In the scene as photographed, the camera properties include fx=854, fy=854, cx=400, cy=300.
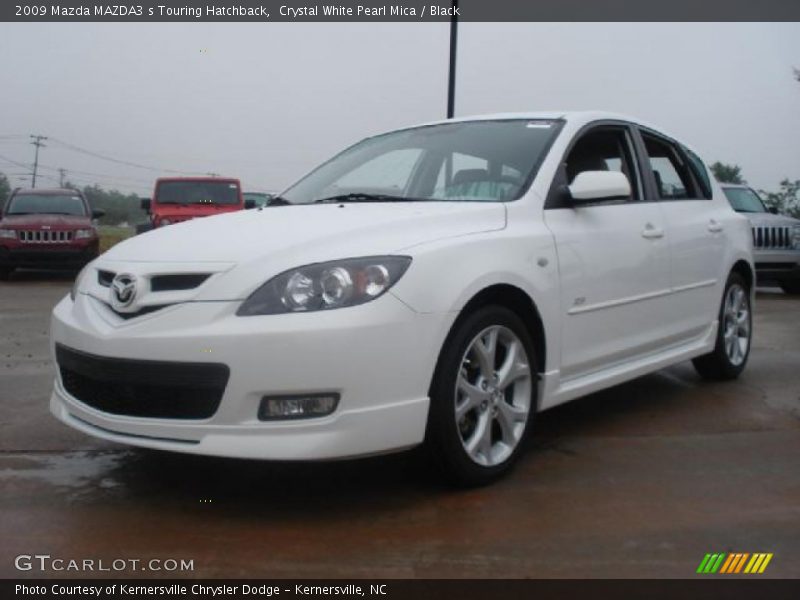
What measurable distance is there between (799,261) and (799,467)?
9.11 meters

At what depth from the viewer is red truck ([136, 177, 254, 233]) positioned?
51.3 feet

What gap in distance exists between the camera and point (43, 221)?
1432 centimetres

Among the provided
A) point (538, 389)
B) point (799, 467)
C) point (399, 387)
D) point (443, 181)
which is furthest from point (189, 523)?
point (799, 467)

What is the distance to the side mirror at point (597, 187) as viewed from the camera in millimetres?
3893

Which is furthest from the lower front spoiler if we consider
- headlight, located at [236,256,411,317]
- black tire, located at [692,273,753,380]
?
black tire, located at [692,273,753,380]

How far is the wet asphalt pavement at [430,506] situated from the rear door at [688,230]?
61 cm

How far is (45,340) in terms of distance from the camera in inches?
291

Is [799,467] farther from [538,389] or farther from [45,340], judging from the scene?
[45,340]

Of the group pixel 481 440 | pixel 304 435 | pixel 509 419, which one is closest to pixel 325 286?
pixel 304 435

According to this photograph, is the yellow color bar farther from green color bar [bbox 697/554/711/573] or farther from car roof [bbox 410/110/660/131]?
car roof [bbox 410/110/660/131]

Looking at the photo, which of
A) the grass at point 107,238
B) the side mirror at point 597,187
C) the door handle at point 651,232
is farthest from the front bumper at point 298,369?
the grass at point 107,238

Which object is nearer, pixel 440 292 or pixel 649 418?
pixel 440 292

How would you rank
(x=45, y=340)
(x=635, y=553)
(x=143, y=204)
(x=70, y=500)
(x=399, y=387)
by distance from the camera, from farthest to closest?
1. (x=143, y=204)
2. (x=45, y=340)
3. (x=70, y=500)
4. (x=399, y=387)
5. (x=635, y=553)

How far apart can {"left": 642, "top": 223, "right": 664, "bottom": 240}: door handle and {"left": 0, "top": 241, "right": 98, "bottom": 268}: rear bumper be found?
11660 millimetres
